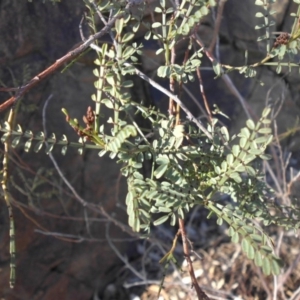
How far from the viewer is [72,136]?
1.66 m

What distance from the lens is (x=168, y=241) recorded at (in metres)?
2.11

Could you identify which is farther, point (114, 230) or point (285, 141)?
point (285, 141)

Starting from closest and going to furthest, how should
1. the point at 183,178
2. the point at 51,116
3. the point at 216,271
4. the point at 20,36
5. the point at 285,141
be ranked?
1. the point at 183,178
2. the point at 20,36
3. the point at 51,116
4. the point at 216,271
5. the point at 285,141

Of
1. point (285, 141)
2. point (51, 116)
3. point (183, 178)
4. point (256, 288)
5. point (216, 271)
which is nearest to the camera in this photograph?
point (183, 178)

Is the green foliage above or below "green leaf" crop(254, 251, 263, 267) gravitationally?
above

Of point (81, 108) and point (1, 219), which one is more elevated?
point (81, 108)

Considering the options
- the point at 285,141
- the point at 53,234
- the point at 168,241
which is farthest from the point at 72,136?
the point at 285,141

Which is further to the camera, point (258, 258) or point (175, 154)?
point (175, 154)

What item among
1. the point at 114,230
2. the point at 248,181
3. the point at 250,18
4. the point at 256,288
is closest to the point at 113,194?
the point at 114,230

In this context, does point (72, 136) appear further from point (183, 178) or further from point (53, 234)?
point (183, 178)

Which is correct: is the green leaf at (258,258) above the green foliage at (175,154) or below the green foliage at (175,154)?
below

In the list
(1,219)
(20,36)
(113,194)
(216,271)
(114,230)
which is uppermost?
(20,36)

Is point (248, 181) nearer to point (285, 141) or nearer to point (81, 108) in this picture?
point (81, 108)

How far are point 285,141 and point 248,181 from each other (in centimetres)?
150
